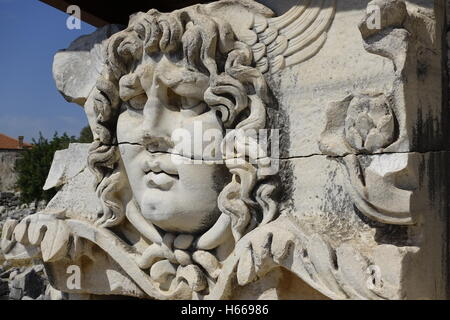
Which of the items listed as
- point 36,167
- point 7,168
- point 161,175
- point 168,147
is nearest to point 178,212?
point 161,175

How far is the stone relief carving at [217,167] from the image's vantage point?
2166mm

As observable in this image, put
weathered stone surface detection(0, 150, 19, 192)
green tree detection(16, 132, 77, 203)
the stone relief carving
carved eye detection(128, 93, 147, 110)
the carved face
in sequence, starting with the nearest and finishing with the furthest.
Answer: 1. the stone relief carving
2. the carved face
3. carved eye detection(128, 93, 147, 110)
4. green tree detection(16, 132, 77, 203)
5. weathered stone surface detection(0, 150, 19, 192)

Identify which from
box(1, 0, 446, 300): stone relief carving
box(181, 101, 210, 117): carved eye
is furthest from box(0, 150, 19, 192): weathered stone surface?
box(181, 101, 210, 117): carved eye

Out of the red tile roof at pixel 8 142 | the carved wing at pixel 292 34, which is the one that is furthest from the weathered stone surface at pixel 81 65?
the red tile roof at pixel 8 142

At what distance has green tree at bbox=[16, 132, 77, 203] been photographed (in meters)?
Result: 18.6

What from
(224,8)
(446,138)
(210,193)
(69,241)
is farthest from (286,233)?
(69,241)

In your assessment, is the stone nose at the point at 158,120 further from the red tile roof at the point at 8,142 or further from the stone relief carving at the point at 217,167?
the red tile roof at the point at 8,142

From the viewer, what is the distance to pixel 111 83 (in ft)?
9.60

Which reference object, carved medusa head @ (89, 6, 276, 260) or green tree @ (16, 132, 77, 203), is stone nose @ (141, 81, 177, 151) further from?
green tree @ (16, 132, 77, 203)

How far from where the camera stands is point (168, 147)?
2793 millimetres

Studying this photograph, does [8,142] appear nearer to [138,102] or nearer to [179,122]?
[138,102]

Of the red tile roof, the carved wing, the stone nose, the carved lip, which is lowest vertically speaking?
the carved lip

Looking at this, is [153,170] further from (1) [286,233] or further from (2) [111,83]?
(1) [286,233]
